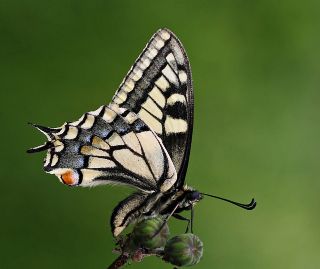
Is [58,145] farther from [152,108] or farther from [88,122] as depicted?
[152,108]

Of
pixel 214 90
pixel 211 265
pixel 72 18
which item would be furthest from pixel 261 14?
pixel 211 265

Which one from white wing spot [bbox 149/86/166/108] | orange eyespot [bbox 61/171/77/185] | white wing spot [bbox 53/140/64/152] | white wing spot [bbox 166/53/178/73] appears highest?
white wing spot [bbox 166/53/178/73]

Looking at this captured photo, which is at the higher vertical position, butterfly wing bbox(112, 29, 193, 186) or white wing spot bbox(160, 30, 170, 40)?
white wing spot bbox(160, 30, 170, 40)

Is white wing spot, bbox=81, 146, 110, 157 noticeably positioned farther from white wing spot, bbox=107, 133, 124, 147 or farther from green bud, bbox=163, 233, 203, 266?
green bud, bbox=163, 233, 203, 266

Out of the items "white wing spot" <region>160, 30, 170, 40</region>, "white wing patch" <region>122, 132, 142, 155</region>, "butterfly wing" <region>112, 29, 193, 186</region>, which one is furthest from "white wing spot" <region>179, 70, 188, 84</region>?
"white wing patch" <region>122, 132, 142, 155</region>

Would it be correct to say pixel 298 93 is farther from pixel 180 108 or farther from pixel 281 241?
pixel 180 108

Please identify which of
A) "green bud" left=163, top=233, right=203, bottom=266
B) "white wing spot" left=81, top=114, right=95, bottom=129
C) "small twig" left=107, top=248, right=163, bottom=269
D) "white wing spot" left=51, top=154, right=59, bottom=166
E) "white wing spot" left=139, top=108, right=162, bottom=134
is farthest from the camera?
"white wing spot" left=139, top=108, right=162, bottom=134

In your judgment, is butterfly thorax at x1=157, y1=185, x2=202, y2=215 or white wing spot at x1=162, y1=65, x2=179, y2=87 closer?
butterfly thorax at x1=157, y1=185, x2=202, y2=215
